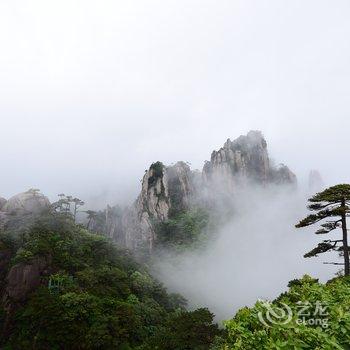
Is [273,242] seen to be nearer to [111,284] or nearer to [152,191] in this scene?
[152,191]

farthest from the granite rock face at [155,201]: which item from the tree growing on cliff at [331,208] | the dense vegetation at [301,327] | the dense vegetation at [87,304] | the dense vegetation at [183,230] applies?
the dense vegetation at [301,327]

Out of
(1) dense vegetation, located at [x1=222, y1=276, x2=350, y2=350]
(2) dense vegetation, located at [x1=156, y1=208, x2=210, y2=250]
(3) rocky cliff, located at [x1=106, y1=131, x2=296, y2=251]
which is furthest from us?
(3) rocky cliff, located at [x1=106, y1=131, x2=296, y2=251]

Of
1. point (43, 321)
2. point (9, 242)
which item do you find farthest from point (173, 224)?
point (43, 321)

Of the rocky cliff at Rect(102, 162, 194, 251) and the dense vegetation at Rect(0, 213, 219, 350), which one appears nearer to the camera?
the dense vegetation at Rect(0, 213, 219, 350)

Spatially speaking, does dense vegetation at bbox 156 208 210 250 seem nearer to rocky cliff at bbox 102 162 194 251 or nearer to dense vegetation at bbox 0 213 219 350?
rocky cliff at bbox 102 162 194 251

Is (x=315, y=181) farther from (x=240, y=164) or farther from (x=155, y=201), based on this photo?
(x=155, y=201)

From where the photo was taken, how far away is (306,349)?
20.2ft

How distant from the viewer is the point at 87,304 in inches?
1598

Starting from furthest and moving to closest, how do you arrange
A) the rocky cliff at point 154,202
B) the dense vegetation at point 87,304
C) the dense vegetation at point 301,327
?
the rocky cliff at point 154,202, the dense vegetation at point 87,304, the dense vegetation at point 301,327

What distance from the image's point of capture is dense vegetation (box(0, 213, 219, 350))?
32938 millimetres

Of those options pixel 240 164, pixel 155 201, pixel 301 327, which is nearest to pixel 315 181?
pixel 240 164

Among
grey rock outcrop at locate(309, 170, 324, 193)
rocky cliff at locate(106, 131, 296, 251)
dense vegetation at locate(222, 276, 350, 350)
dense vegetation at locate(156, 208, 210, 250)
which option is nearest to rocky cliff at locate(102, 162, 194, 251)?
rocky cliff at locate(106, 131, 296, 251)

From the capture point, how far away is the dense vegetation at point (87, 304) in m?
32.9

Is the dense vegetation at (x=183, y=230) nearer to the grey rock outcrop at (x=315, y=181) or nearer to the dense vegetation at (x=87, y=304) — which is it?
the dense vegetation at (x=87, y=304)
